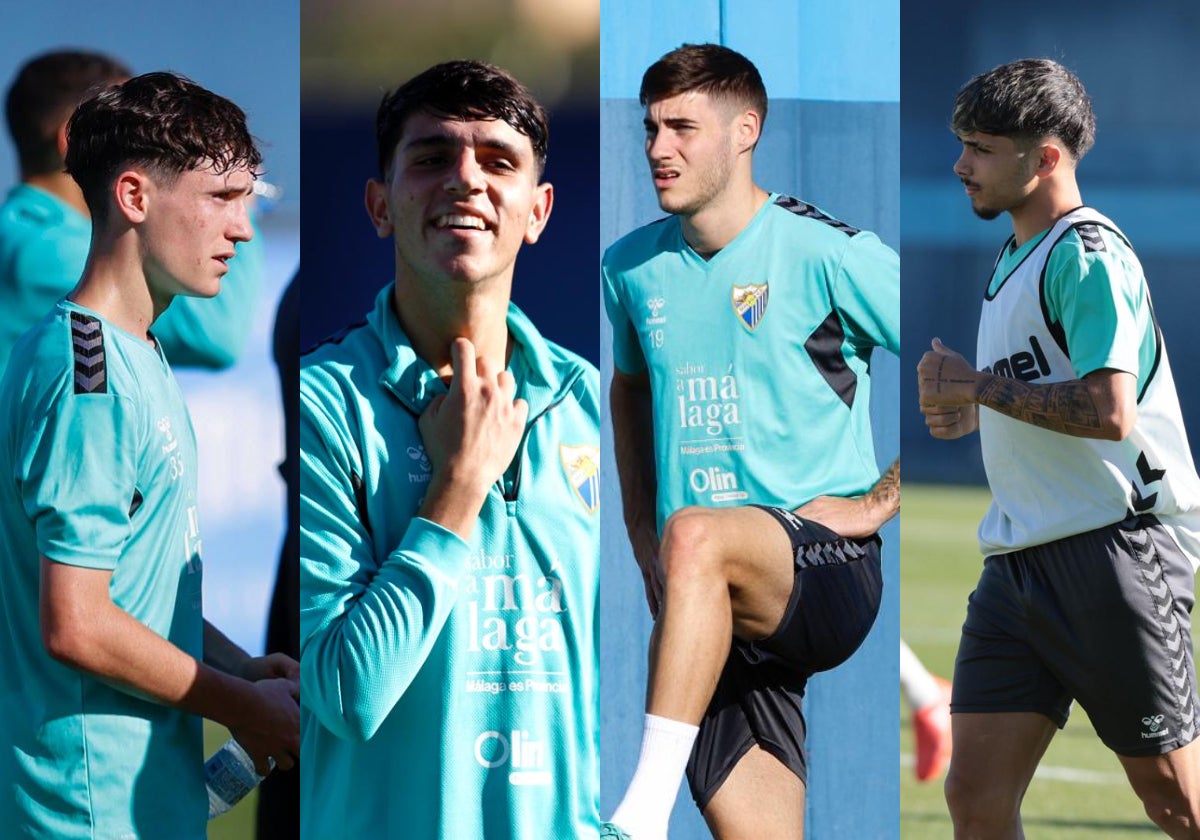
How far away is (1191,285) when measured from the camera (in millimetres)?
3678

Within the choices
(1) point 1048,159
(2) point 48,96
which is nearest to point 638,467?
(1) point 1048,159

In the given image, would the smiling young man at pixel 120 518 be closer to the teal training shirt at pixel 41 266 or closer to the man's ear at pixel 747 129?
the teal training shirt at pixel 41 266

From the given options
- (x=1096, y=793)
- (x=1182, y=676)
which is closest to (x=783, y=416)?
(x=1182, y=676)

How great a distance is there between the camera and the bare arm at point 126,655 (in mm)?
2662

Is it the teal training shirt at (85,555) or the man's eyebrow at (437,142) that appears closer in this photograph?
the teal training shirt at (85,555)

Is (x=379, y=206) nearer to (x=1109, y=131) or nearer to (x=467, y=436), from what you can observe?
(x=467, y=436)

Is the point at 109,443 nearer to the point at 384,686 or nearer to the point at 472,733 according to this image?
the point at 384,686

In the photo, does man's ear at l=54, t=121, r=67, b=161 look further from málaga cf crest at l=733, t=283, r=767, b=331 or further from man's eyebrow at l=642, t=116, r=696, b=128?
málaga cf crest at l=733, t=283, r=767, b=331

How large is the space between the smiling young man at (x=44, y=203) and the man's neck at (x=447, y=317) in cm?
43

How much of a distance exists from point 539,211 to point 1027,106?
48.1 inches

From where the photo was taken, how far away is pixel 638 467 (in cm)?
321

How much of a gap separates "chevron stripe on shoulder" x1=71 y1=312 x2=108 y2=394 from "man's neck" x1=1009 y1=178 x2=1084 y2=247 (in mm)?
1997

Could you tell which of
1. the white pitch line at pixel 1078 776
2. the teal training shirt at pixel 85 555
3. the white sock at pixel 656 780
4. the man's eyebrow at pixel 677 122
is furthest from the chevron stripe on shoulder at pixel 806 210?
the white pitch line at pixel 1078 776

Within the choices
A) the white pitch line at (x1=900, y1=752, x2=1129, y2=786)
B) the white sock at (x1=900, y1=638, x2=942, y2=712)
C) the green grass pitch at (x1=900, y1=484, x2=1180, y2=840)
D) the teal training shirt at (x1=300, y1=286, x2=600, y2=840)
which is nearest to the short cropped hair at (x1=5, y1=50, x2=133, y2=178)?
the teal training shirt at (x1=300, y1=286, x2=600, y2=840)
